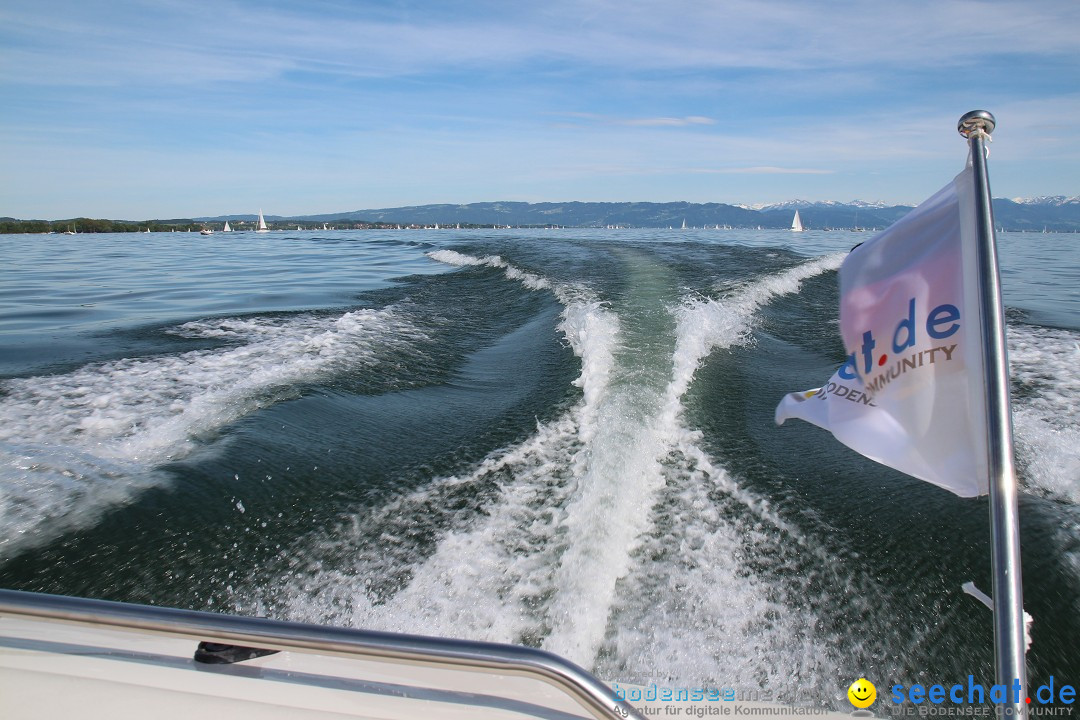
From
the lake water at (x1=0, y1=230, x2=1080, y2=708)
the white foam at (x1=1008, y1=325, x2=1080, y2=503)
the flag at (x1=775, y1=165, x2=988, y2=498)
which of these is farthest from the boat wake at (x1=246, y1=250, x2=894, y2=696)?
the white foam at (x1=1008, y1=325, x2=1080, y2=503)

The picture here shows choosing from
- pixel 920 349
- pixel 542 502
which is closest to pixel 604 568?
pixel 542 502

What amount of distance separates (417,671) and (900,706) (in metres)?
1.96

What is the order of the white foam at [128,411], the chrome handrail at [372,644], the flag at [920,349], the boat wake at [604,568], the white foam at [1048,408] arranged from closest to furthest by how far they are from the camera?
the chrome handrail at [372,644]
the flag at [920,349]
the boat wake at [604,568]
the white foam at [128,411]
the white foam at [1048,408]

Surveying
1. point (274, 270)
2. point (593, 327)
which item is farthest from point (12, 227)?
point (593, 327)

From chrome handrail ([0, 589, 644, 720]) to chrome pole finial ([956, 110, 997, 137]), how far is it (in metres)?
1.78

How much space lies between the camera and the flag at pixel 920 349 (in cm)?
178

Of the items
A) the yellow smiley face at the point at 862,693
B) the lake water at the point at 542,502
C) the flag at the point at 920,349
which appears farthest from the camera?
the lake water at the point at 542,502

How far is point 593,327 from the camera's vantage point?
7668 mm

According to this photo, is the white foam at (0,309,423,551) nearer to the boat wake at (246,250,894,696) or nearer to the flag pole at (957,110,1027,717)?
the boat wake at (246,250,894,696)

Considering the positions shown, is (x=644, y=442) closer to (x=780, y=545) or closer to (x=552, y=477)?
(x=552, y=477)

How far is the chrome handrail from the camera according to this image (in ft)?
4.45

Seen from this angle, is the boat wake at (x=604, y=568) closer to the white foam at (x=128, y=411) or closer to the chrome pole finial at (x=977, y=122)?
the white foam at (x=128, y=411)

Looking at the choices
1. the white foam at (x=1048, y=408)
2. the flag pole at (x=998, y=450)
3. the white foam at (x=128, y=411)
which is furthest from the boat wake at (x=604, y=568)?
the white foam at (x=1048, y=408)

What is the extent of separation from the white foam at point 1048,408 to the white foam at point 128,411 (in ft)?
19.4
